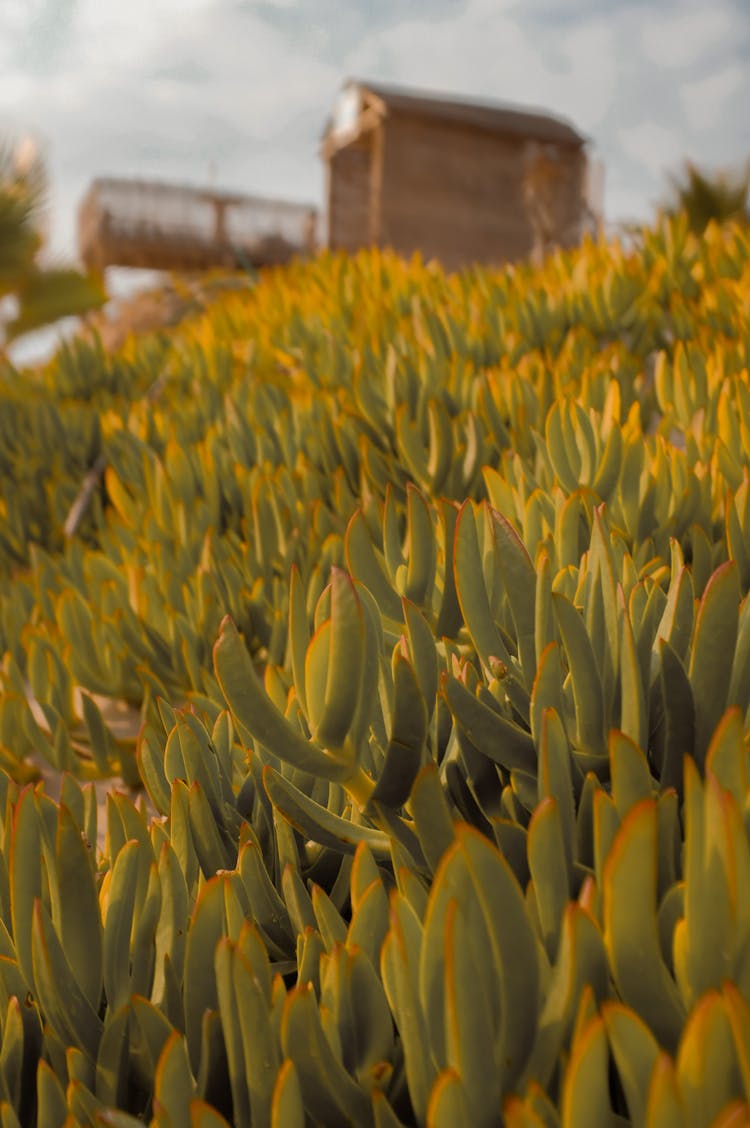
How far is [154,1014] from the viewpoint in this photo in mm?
997

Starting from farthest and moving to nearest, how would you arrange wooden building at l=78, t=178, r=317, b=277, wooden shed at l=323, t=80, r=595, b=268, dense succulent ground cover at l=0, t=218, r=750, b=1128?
wooden building at l=78, t=178, r=317, b=277 → wooden shed at l=323, t=80, r=595, b=268 → dense succulent ground cover at l=0, t=218, r=750, b=1128

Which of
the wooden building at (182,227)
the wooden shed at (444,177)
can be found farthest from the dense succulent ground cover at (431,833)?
the wooden building at (182,227)

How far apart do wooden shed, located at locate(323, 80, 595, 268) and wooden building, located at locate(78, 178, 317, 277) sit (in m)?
2.17

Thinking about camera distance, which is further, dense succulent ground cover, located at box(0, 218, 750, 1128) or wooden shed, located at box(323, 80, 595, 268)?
wooden shed, located at box(323, 80, 595, 268)

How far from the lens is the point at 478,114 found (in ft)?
67.5

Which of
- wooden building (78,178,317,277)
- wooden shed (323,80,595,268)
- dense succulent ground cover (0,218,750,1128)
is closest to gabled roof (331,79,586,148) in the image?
wooden shed (323,80,595,268)

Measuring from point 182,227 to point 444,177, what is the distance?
5.96m

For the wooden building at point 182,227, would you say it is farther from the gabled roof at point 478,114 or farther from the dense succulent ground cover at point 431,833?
the dense succulent ground cover at point 431,833

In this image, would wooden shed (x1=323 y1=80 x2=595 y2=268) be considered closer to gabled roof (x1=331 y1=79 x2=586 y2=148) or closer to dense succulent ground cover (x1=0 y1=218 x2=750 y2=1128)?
gabled roof (x1=331 y1=79 x2=586 y2=148)

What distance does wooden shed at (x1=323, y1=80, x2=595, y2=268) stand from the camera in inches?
764

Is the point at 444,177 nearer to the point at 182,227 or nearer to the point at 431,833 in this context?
the point at 182,227

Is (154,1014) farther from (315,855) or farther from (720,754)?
(720,754)

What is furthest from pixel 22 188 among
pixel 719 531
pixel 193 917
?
pixel 193 917

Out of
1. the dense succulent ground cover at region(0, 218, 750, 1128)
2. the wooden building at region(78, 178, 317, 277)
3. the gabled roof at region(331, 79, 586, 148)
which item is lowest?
the dense succulent ground cover at region(0, 218, 750, 1128)
